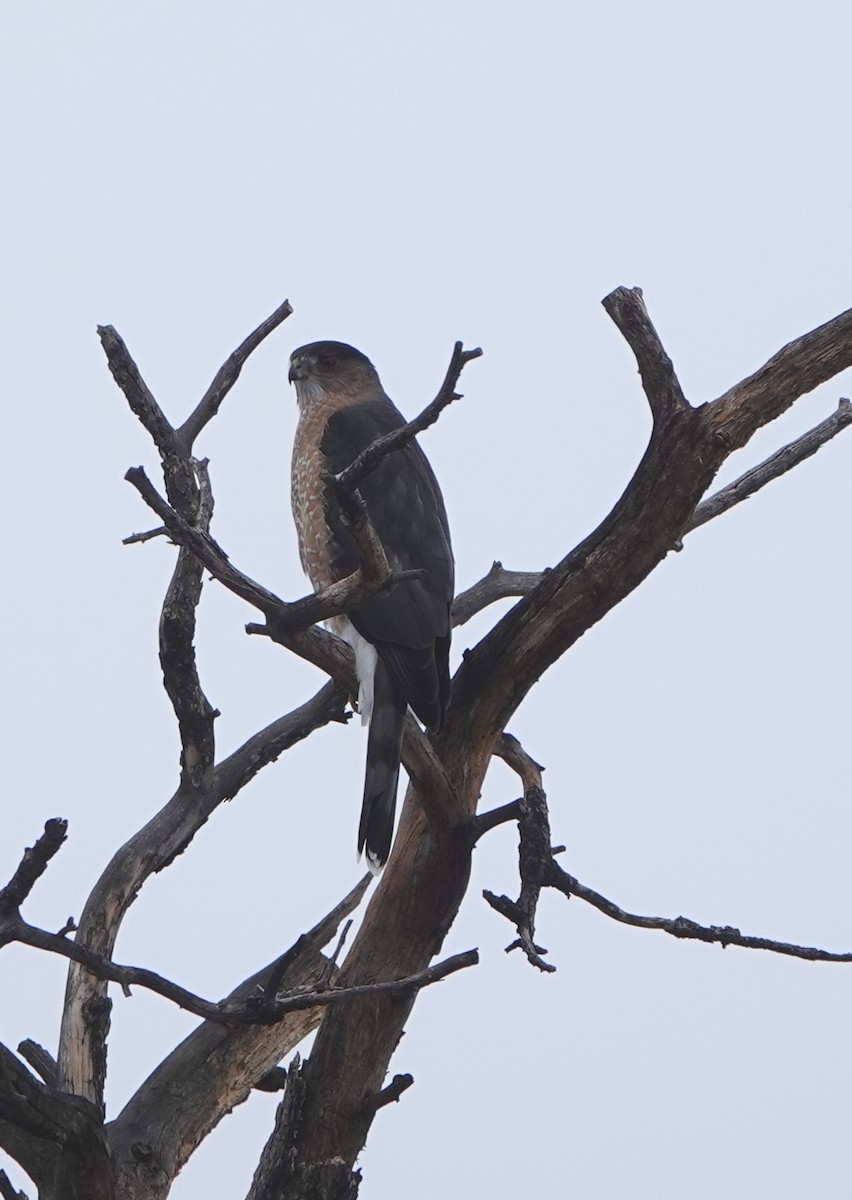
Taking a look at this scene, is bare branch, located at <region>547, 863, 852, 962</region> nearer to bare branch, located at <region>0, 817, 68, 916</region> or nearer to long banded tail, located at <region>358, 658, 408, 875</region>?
long banded tail, located at <region>358, 658, 408, 875</region>

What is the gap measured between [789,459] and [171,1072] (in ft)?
8.84

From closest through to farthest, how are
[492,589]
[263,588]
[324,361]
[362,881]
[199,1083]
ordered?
1. [263,588]
2. [199,1083]
3. [362,881]
4. [492,589]
5. [324,361]

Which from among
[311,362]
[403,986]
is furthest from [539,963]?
[311,362]

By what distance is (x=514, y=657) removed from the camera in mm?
3746

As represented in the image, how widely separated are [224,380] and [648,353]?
149 cm

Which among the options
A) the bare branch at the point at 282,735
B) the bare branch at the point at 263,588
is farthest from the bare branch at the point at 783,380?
the bare branch at the point at 282,735

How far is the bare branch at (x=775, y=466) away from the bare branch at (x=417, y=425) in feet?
6.16

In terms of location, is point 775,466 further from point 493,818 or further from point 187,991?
point 187,991

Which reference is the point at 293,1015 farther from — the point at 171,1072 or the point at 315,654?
the point at 315,654

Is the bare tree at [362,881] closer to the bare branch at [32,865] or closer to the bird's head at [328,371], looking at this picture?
the bare branch at [32,865]

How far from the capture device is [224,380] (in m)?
4.23

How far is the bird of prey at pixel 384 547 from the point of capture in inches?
146

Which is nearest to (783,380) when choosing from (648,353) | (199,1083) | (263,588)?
(648,353)

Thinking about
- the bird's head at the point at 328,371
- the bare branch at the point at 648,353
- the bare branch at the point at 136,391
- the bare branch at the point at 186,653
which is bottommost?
the bare branch at the point at 136,391
